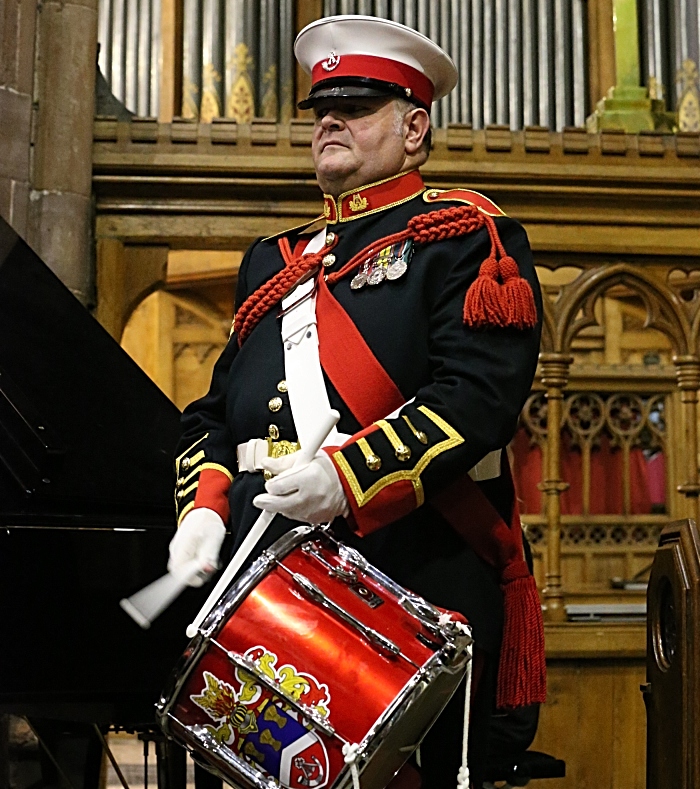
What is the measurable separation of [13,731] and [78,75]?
2119 millimetres

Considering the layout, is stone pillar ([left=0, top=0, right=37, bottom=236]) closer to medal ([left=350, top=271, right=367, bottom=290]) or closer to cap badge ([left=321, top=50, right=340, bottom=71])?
cap badge ([left=321, top=50, right=340, bottom=71])

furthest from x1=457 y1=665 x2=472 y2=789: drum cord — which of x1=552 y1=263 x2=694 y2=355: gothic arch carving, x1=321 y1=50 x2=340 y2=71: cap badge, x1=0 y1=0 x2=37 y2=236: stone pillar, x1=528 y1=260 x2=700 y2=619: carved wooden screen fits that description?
x1=528 y1=260 x2=700 y2=619: carved wooden screen

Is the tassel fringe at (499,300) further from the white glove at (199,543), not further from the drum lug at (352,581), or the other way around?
the white glove at (199,543)

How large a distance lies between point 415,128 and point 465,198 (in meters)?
0.16

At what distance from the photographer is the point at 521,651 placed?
2059 millimetres

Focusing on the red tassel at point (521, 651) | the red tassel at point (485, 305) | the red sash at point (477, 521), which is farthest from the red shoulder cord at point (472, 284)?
the red tassel at point (521, 651)

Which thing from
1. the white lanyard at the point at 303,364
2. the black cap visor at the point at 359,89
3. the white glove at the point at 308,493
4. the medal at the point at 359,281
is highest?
the black cap visor at the point at 359,89

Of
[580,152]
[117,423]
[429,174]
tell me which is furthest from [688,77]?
[117,423]

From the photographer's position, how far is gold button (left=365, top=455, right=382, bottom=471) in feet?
6.18

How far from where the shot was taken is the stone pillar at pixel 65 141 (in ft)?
13.7

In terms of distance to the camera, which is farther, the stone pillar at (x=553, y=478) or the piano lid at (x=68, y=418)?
the stone pillar at (x=553, y=478)

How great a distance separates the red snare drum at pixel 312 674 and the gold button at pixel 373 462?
0.13m

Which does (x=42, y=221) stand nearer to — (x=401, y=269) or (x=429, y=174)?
(x=429, y=174)

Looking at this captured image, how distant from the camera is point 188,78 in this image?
18.6 ft
